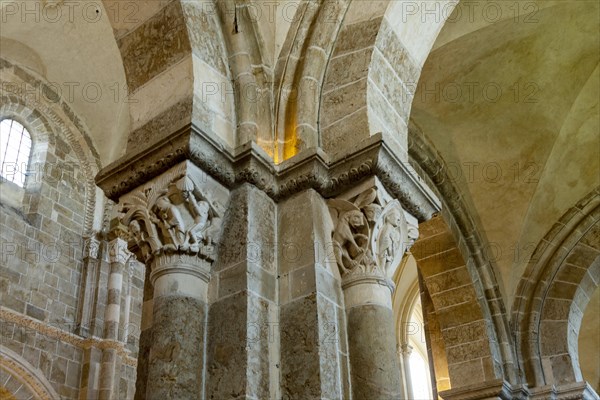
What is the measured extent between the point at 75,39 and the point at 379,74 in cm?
634

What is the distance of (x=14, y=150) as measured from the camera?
31.0ft

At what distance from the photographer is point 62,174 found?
9.96 meters

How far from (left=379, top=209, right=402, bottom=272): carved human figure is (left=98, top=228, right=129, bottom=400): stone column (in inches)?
208

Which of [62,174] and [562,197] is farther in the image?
[62,174]

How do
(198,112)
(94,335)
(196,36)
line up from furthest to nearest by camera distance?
(94,335), (196,36), (198,112)

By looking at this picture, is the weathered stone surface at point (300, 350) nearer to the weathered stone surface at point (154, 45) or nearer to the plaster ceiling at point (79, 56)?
the weathered stone surface at point (154, 45)

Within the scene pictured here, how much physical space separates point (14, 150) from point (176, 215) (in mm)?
6962

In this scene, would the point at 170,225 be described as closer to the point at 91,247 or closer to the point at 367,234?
the point at 367,234

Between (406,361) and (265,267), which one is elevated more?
(406,361)

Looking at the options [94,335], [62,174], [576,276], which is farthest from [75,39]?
[576,276]

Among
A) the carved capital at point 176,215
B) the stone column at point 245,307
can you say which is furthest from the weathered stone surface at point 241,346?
the carved capital at point 176,215

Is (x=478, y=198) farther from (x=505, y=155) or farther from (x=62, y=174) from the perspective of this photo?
(x=62, y=174)

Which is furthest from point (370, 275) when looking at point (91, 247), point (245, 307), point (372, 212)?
point (91, 247)

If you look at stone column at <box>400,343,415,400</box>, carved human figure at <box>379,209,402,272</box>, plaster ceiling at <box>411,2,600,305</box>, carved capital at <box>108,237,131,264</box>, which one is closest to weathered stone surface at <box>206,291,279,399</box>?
carved human figure at <box>379,209,402,272</box>
